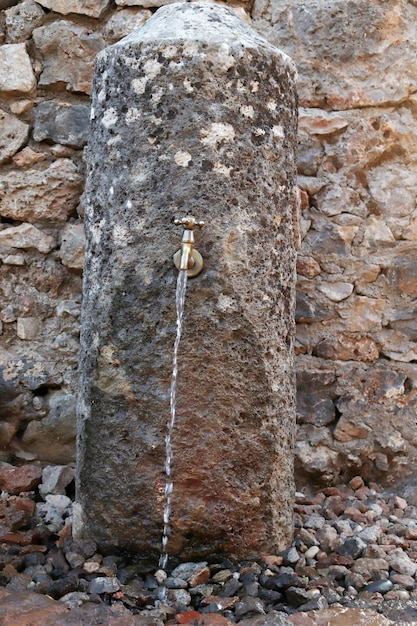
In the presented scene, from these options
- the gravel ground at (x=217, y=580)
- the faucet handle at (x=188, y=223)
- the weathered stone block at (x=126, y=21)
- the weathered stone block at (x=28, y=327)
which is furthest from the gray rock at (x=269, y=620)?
the weathered stone block at (x=126, y=21)

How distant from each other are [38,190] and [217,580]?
1413mm

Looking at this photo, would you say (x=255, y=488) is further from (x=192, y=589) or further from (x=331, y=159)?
(x=331, y=159)

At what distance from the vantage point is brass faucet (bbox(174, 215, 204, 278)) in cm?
153

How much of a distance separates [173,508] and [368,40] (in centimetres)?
174

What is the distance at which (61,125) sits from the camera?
2.24 m

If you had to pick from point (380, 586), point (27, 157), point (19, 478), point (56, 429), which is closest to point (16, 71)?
point (27, 157)

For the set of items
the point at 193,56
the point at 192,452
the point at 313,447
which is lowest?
the point at 313,447

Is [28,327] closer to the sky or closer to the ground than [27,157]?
closer to the ground

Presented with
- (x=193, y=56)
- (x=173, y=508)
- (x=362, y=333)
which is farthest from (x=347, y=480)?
(x=193, y=56)

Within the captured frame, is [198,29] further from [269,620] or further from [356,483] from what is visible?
[356,483]

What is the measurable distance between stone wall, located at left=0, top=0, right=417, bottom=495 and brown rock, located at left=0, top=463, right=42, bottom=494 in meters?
0.14

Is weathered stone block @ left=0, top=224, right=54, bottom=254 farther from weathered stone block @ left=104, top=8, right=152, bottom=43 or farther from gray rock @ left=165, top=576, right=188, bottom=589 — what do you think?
gray rock @ left=165, top=576, right=188, bottom=589

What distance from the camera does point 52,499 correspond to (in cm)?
197

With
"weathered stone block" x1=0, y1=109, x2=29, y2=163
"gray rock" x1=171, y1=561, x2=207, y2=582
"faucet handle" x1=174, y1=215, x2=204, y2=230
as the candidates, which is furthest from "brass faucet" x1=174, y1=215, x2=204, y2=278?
"weathered stone block" x1=0, y1=109, x2=29, y2=163
